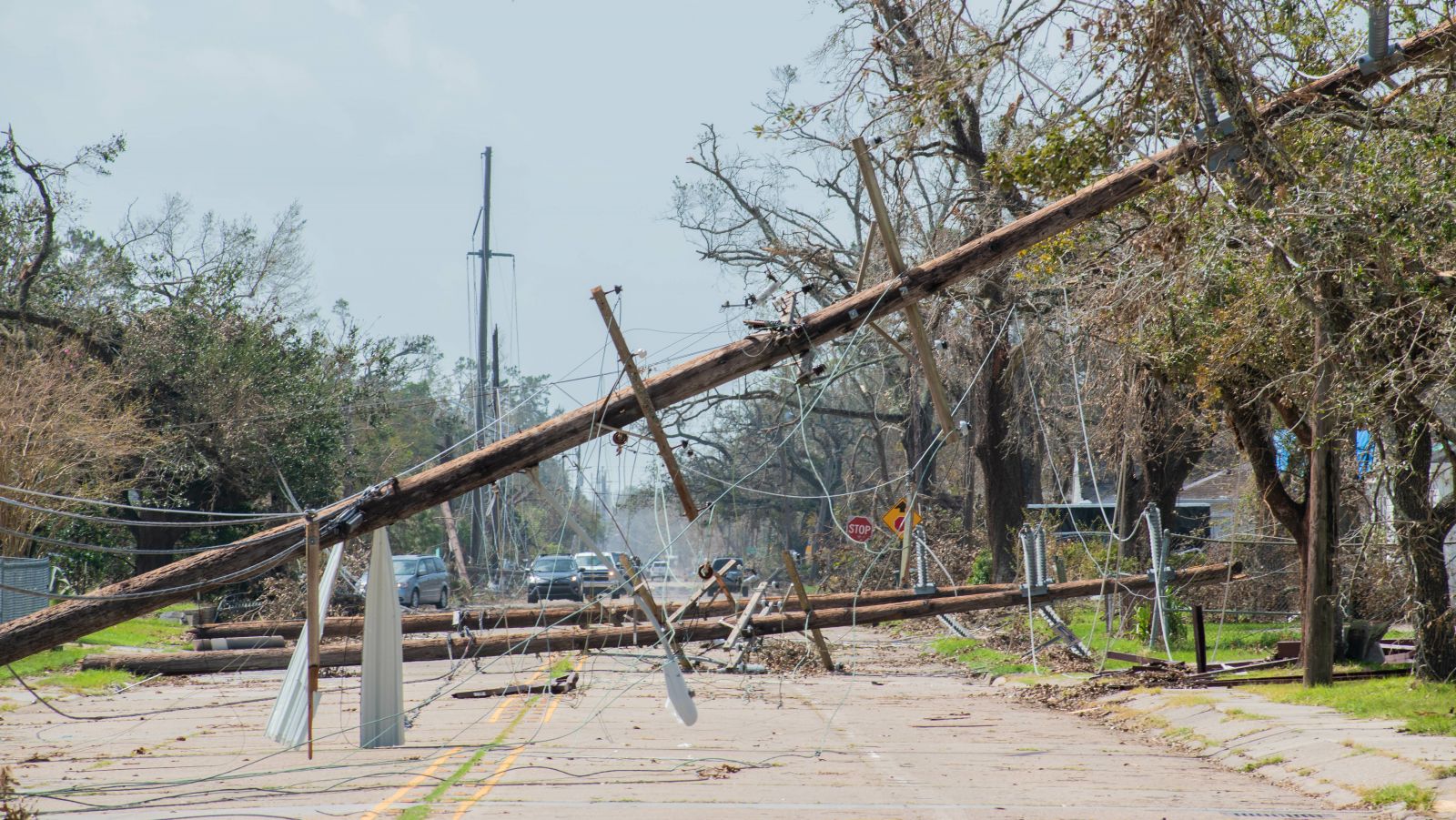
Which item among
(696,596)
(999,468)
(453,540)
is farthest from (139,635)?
(453,540)

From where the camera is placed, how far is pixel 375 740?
1205 centimetres

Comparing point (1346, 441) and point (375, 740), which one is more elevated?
point (1346, 441)

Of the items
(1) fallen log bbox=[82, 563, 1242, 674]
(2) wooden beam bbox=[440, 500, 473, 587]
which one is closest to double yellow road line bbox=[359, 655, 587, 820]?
(1) fallen log bbox=[82, 563, 1242, 674]

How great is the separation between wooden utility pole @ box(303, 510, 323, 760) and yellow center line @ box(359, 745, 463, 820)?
3.67 feet

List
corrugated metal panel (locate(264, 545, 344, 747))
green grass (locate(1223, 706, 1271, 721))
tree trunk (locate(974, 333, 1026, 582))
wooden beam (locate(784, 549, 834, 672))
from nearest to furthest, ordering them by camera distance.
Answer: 1. corrugated metal panel (locate(264, 545, 344, 747))
2. green grass (locate(1223, 706, 1271, 721))
3. wooden beam (locate(784, 549, 834, 672))
4. tree trunk (locate(974, 333, 1026, 582))

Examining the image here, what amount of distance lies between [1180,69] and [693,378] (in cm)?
520

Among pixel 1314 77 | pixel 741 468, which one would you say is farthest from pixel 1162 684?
pixel 741 468

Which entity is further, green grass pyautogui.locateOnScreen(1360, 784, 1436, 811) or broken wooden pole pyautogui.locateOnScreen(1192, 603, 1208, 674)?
broken wooden pole pyautogui.locateOnScreen(1192, 603, 1208, 674)

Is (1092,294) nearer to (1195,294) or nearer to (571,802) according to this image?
(1195,294)

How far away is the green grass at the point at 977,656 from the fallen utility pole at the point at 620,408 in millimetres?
9749

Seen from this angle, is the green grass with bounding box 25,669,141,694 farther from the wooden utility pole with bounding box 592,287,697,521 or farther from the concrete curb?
the concrete curb

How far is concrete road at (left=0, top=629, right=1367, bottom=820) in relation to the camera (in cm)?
866

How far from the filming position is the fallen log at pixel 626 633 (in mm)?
19219

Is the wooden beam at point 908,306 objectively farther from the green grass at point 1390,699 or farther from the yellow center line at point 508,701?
the yellow center line at point 508,701
